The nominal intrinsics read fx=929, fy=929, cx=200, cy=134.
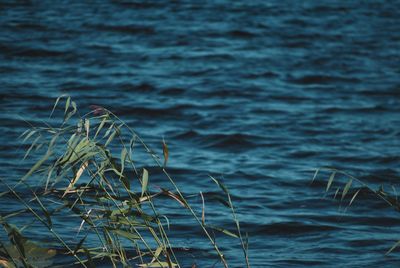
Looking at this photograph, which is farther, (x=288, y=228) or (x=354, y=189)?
(x=354, y=189)

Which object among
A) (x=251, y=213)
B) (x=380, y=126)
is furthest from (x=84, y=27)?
(x=251, y=213)

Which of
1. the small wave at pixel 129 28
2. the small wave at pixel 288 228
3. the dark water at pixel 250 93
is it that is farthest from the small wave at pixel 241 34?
the small wave at pixel 288 228

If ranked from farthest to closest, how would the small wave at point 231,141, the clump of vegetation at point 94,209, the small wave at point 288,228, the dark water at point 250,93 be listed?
1. the small wave at point 231,141
2. the dark water at point 250,93
3. the small wave at point 288,228
4. the clump of vegetation at point 94,209

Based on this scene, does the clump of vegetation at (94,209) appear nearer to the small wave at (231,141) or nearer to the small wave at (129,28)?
the small wave at (231,141)

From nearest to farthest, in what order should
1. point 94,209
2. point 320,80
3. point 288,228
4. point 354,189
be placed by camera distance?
point 94,209
point 288,228
point 354,189
point 320,80

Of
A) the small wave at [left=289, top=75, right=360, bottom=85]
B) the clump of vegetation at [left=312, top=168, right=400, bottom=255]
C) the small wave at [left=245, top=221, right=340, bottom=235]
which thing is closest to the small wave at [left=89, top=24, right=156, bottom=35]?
the small wave at [left=289, top=75, right=360, bottom=85]

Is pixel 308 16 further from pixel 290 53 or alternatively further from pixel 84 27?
pixel 84 27

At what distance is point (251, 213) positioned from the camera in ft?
15.5

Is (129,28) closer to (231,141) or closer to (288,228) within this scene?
(231,141)

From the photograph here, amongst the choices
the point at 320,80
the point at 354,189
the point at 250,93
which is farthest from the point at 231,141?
the point at 320,80

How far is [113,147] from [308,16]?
5.17 m

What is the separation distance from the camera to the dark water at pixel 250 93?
183 inches

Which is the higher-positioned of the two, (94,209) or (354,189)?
(94,209)

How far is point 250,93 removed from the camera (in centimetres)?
Answer: 753
